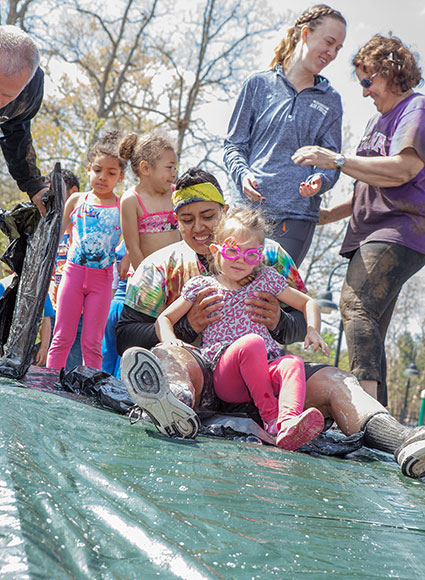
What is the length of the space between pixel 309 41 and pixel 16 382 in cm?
236

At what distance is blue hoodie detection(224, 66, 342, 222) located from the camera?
334 cm

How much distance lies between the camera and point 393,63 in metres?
3.10

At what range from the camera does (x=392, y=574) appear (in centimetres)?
98

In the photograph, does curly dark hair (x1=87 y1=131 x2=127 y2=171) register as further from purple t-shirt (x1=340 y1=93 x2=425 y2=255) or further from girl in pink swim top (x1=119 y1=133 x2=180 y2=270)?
purple t-shirt (x1=340 y1=93 x2=425 y2=255)

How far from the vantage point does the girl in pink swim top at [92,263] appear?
3.91 metres

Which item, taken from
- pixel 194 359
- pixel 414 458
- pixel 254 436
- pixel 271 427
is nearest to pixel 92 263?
pixel 194 359

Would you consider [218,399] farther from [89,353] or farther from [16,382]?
[89,353]

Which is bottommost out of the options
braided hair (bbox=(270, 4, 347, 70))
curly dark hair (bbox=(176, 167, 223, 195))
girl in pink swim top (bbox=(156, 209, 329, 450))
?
girl in pink swim top (bbox=(156, 209, 329, 450))

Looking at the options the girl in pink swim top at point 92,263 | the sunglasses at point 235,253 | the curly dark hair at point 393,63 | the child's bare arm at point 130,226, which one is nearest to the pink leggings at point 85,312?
the girl in pink swim top at point 92,263

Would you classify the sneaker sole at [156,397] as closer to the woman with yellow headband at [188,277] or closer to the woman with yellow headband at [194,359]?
the woman with yellow headband at [194,359]

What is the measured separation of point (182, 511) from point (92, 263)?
10.2ft

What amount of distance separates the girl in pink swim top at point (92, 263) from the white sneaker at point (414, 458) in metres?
2.47

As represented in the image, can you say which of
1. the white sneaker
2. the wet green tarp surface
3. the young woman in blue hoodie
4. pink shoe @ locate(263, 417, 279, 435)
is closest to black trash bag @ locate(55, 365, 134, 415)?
pink shoe @ locate(263, 417, 279, 435)

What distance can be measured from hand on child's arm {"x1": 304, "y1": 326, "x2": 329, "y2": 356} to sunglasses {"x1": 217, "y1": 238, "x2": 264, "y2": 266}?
0.40 metres
